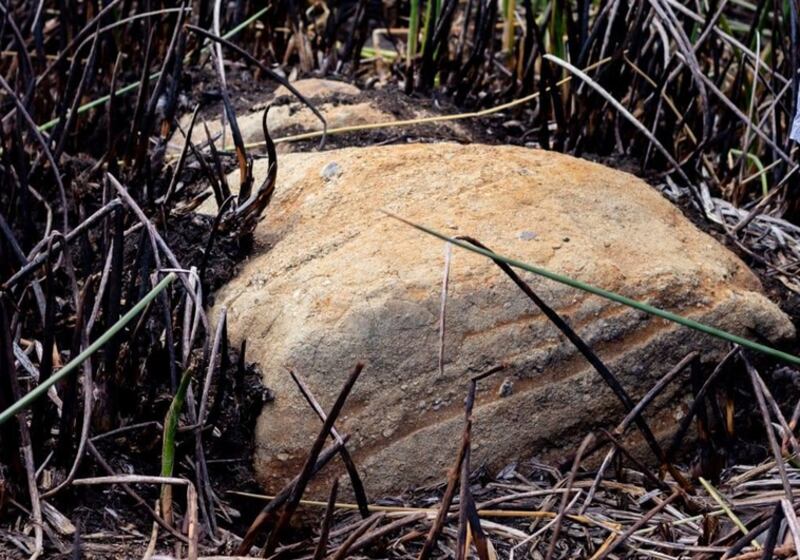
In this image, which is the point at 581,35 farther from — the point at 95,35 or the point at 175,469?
the point at 175,469

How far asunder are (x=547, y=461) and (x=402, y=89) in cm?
121

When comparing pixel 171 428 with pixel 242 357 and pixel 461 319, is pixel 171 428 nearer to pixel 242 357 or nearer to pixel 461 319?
pixel 242 357

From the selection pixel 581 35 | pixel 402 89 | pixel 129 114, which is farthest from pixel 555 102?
pixel 129 114

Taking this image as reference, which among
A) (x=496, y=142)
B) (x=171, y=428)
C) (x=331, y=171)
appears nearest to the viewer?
(x=171, y=428)

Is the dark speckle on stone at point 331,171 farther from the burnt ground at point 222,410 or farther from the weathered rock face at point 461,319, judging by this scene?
the burnt ground at point 222,410

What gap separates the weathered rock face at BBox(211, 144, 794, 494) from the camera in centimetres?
181

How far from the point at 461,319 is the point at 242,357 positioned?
35 centimetres

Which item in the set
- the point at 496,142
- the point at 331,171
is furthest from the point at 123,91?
the point at 496,142

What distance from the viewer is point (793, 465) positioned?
180 centimetres

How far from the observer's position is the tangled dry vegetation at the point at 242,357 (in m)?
1.60

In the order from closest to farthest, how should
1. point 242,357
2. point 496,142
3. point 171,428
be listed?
1. point 171,428
2. point 242,357
3. point 496,142

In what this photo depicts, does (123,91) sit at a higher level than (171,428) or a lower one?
higher


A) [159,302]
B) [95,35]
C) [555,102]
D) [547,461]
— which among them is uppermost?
[95,35]

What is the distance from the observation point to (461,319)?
183 centimetres
